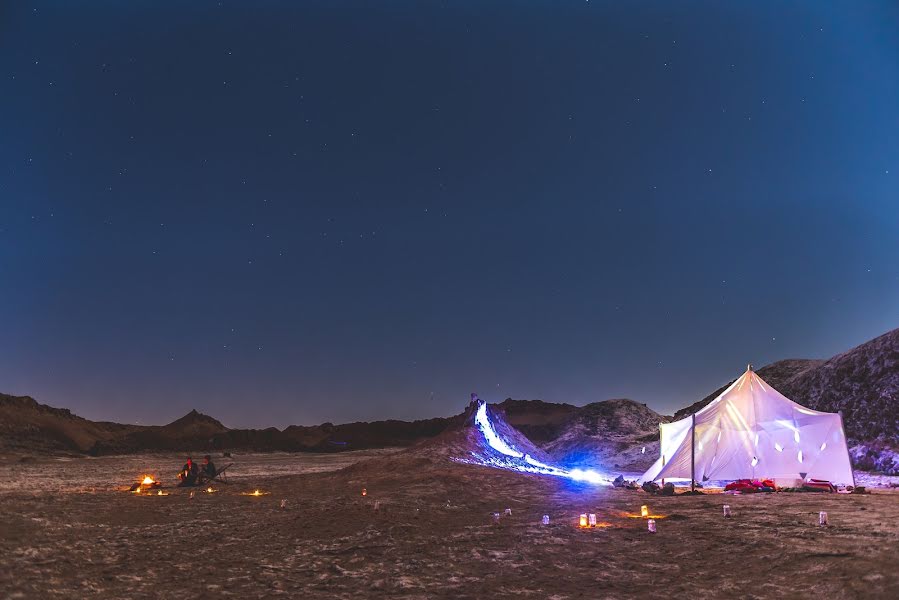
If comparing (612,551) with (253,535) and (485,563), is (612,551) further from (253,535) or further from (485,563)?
(253,535)

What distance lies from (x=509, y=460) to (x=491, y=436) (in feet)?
12.8

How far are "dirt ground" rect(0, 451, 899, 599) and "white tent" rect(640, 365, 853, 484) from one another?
3.71 metres

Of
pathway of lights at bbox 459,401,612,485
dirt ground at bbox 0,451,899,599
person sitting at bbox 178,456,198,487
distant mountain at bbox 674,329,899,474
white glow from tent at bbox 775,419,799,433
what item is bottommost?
dirt ground at bbox 0,451,899,599

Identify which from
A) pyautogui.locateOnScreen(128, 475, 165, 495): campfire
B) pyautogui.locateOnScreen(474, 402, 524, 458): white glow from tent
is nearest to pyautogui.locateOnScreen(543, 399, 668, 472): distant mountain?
pyautogui.locateOnScreen(474, 402, 524, 458): white glow from tent

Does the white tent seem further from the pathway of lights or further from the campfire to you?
the campfire

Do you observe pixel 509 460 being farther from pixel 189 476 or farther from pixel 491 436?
pixel 189 476

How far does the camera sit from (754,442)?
2622 centimetres

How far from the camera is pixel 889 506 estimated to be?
1622cm

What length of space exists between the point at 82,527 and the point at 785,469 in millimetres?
24916

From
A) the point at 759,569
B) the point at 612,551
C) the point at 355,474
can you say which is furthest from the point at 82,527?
the point at 355,474

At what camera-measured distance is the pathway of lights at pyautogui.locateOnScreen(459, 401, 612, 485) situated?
3509cm

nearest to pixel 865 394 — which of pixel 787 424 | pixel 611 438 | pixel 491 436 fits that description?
pixel 787 424

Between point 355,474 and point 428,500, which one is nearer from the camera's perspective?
point 428,500

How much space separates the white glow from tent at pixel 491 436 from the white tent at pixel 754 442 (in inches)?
555
